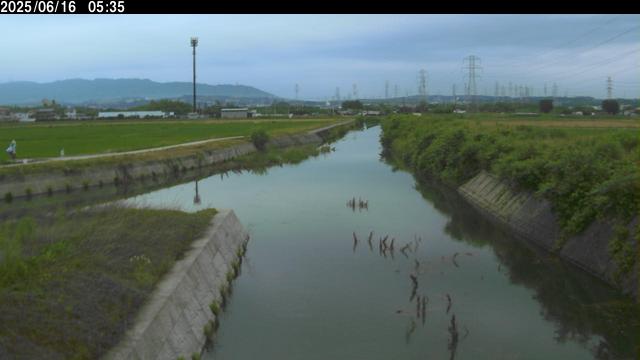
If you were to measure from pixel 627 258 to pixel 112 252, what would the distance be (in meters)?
12.4

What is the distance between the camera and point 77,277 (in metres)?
10.8

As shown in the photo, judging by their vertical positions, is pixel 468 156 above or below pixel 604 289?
above

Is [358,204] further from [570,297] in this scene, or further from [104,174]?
[104,174]

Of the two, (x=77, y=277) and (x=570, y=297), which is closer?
(x=77, y=277)

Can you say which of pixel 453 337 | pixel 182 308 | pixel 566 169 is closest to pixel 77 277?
pixel 182 308

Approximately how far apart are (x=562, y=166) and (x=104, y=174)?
87.7 feet

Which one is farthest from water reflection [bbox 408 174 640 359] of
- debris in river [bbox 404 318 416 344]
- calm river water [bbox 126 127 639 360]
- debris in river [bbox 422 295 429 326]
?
debris in river [bbox 404 318 416 344]

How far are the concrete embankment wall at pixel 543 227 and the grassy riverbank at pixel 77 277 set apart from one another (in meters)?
11.4

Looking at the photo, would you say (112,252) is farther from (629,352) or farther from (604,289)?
(604,289)

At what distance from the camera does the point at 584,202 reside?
1888 centimetres

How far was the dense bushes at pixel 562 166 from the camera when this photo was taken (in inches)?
A: 674

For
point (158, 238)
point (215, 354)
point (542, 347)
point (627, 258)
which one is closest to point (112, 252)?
point (158, 238)

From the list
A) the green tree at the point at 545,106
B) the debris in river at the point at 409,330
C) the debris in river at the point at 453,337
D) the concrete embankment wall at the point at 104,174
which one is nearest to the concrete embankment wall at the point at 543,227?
the debris in river at the point at 453,337

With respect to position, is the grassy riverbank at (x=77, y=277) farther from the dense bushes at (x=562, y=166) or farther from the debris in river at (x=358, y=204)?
the debris in river at (x=358, y=204)
